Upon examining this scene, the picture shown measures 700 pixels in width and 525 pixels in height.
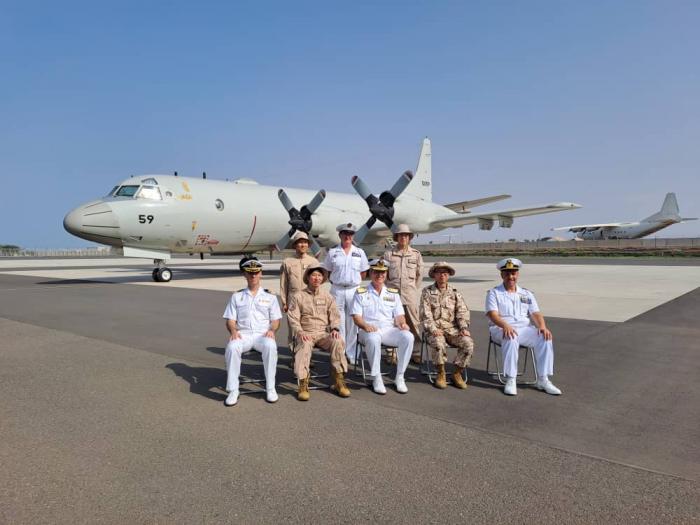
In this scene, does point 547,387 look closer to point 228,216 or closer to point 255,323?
point 255,323

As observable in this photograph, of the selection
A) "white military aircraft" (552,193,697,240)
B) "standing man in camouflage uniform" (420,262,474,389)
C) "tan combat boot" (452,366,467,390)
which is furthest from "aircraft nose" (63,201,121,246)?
"white military aircraft" (552,193,697,240)

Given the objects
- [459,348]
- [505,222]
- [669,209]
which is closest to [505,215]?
[505,222]

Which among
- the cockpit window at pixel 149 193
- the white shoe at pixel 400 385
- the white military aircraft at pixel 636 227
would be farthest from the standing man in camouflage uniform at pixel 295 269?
the white military aircraft at pixel 636 227

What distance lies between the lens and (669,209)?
76500 millimetres

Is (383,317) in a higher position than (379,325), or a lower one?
higher

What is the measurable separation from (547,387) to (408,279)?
278 centimetres

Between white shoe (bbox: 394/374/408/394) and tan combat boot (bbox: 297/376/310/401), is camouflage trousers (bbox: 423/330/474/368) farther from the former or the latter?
tan combat boot (bbox: 297/376/310/401)

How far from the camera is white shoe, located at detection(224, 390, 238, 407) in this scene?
545 centimetres

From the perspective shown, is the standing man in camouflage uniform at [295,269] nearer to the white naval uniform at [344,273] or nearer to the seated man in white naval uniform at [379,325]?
the white naval uniform at [344,273]

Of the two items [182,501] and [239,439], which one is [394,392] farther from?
[182,501]

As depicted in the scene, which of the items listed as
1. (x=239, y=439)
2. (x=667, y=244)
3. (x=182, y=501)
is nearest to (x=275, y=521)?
(x=182, y=501)

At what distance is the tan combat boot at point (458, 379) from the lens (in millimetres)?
6150

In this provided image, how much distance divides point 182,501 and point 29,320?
10045 millimetres

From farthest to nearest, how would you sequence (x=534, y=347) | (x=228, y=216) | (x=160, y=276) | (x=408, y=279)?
(x=160, y=276) < (x=228, y=216) < (x=408, y=279) < (x=534, y=347)
